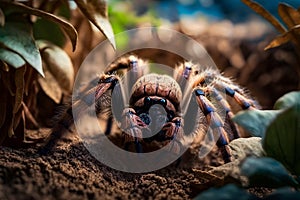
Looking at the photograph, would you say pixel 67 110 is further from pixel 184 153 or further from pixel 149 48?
pixel 149 48

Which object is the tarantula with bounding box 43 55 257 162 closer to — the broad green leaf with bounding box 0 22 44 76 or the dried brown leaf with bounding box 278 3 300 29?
the broad green leaf with bounding box 0 22 44 76

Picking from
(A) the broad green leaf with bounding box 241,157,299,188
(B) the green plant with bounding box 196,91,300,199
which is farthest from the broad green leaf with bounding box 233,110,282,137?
(A) the broad green leaf with bounding box 241,157,299,188

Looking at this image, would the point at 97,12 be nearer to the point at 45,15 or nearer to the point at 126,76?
the point at 45,15

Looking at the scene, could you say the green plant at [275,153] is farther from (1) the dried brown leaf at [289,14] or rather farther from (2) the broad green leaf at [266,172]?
(1) the dried brown leaf at [289,14]

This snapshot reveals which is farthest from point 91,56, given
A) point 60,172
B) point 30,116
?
point 60,172

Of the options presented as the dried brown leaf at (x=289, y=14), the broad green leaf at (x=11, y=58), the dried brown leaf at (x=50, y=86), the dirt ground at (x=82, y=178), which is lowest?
the dirt ground at (x=82, y=178)

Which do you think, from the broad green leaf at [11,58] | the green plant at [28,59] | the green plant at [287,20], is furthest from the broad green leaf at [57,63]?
the green plant at [287,20]

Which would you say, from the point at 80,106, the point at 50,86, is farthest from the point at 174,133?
the point at 50,86

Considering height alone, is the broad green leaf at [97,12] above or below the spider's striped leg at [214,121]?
above
